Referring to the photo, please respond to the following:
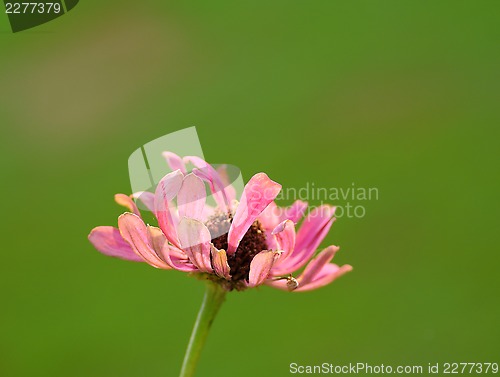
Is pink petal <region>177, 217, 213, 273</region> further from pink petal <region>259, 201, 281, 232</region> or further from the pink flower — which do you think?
pink petal <region>259, 201, 281, 232</region>

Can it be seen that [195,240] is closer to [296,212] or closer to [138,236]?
[138,236]

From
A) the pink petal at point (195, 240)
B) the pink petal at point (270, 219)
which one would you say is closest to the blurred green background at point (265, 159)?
the pink petal at point (270, 219)

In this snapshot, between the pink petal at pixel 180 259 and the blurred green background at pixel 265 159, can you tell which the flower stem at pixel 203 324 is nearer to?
the pink petal at pixel 180 259

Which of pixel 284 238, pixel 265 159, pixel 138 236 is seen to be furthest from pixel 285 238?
pixel 265 159

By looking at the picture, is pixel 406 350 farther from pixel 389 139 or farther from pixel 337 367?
pixel 389 139

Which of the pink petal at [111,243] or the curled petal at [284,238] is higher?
the pink petal at [111,243]

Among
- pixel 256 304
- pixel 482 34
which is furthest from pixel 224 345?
pixel 482 34
